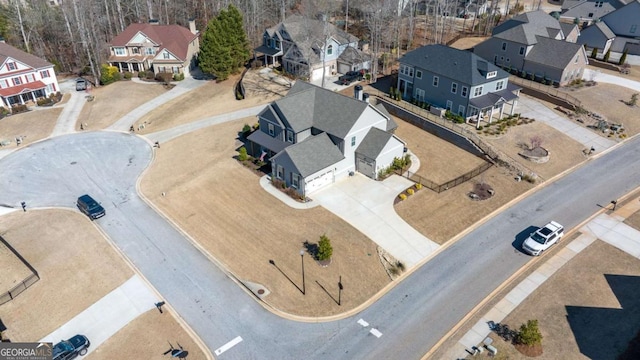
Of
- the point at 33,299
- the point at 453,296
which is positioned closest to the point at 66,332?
the point at 33,299

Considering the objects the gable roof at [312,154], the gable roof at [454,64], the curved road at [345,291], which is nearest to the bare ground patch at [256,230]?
the curved road at [345,291]

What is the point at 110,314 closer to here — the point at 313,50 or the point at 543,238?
the point at 543,238

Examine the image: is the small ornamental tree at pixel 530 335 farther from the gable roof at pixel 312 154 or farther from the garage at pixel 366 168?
the gable roof at pixel 312 154

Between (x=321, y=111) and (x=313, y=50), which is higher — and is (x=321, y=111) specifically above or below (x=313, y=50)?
below

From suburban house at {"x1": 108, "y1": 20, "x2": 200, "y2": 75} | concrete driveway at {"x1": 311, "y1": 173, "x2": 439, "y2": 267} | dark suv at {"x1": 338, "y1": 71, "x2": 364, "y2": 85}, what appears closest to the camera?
concrete driveway at {"x1": 311, "y1": 173, "x2": 439, "y2": 267}

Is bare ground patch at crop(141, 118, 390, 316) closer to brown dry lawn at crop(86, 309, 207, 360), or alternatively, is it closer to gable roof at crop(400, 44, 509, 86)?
brown dry lawn at crop(86, 309, 207, 360)

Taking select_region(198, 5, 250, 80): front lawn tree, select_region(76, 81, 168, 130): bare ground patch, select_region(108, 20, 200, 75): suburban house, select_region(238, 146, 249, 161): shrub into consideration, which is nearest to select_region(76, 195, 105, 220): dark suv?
select_region(238, 146, 249, 161): shrub

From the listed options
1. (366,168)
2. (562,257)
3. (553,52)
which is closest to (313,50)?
(366,168)
